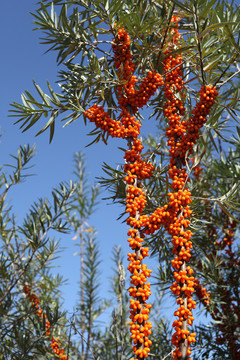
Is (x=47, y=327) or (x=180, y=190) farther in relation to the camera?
(x=47, y=327)

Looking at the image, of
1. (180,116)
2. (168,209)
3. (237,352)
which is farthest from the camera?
(237,352)

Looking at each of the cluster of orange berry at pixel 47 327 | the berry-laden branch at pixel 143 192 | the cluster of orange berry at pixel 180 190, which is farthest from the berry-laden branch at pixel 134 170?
the cluster of orange berry at pixel 47 327

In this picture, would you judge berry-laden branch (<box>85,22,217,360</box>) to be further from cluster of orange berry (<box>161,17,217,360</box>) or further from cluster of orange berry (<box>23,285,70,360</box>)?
cluster of orange berry (<box>23,285,70,360</box>)

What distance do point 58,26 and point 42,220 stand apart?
1131mm

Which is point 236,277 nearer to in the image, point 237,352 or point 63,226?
point 237,352

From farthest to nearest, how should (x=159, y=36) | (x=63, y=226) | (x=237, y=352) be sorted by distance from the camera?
(x=63, y=226) → (x=237, y=352) → (x=159, y=36)

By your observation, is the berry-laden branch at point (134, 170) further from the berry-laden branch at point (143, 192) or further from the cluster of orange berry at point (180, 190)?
the cluster of orange berry at point (180, 190)

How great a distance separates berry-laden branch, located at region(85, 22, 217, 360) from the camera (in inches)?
47.5

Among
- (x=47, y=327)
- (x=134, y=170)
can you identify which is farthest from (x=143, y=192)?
(x=47, y=327)

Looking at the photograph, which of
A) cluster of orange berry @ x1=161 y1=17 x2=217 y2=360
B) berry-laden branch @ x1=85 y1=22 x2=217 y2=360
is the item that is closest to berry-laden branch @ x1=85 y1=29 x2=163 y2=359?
berry-laden branch @ x1=85 y1=22 x2=217 y2=360

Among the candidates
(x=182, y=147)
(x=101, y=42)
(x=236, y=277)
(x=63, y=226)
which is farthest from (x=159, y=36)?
(x=236, y=277)

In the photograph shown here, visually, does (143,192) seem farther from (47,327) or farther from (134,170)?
(47,327)

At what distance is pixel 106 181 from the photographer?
1.65 m

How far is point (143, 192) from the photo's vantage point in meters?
1.39
